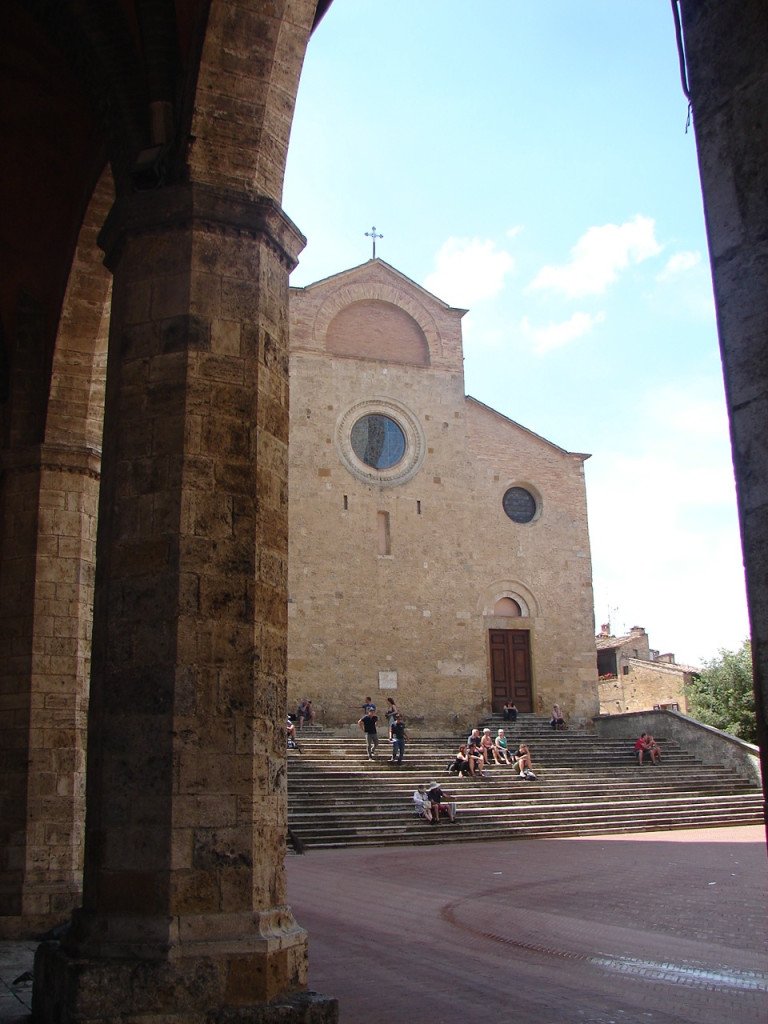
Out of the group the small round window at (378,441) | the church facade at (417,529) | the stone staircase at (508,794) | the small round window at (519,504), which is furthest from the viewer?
the small round window at (519,504)

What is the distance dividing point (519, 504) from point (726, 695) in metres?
7.82

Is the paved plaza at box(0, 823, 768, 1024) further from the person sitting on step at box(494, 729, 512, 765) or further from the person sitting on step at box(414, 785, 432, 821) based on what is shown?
the person sitting on step at box(494, 729, 512, 765)

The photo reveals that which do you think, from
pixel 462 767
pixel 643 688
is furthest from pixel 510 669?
pixel 643 688

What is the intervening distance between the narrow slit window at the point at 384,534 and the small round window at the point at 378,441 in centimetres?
135

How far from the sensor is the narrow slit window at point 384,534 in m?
25.6

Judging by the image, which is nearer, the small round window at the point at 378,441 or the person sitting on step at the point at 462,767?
the person sitting on step at the point at 462,767

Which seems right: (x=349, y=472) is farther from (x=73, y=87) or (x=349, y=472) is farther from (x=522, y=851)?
(x=73, y=87)

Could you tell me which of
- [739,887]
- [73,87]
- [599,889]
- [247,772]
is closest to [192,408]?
[247,772]

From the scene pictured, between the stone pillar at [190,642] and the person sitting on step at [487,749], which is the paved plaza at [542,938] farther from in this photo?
the person sitting on step at [487,749]

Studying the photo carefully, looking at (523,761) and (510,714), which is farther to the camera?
(510,714)

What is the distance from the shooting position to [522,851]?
13.9m

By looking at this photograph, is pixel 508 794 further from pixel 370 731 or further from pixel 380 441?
pixel 380 441

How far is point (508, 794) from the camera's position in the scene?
18.6 m

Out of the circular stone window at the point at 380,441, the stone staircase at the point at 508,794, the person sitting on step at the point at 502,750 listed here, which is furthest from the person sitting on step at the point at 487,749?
the circular stone window at the point at 380,441
